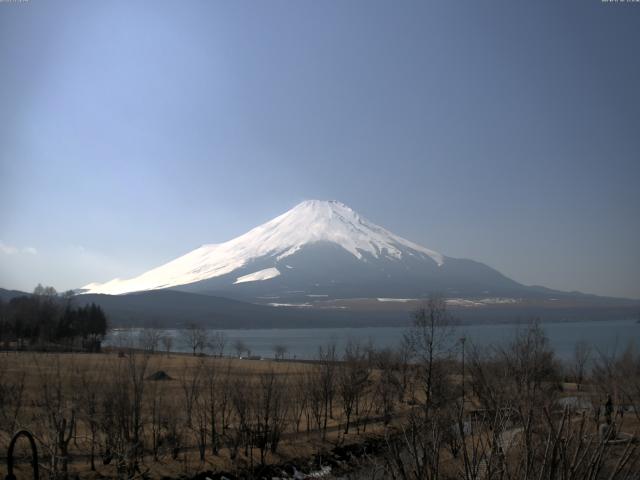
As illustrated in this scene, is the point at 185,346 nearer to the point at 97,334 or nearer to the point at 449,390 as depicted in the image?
the point at 97,334

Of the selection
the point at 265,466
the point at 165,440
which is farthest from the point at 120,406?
the point at 265,466

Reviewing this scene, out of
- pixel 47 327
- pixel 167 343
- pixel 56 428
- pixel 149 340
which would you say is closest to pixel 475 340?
pixel 149 340

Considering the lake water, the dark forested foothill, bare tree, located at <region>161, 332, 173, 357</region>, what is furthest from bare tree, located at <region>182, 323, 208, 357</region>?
the dark forested foothill

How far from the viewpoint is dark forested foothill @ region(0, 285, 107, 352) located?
227 feet

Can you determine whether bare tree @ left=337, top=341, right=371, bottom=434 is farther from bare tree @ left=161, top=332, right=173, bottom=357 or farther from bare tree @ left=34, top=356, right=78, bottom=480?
bare tree @ left=161, top=332, right=173, bottom=357

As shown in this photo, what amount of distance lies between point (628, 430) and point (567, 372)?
25.7m

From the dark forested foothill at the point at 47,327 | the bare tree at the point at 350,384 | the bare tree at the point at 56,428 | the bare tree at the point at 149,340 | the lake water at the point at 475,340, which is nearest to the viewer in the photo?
the bare tree at the point at 56,428

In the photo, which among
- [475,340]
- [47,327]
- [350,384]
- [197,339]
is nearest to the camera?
[350,384]

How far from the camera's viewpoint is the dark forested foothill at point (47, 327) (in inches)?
2719

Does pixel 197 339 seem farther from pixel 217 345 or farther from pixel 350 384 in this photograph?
pixel 350 384

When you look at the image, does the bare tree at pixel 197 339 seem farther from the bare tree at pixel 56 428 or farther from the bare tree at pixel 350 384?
the bare tree at pixel 56 428

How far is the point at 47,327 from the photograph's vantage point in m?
74.6

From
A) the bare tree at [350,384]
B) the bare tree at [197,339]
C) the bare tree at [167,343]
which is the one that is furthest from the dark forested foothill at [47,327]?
the bare tree at [350,384]

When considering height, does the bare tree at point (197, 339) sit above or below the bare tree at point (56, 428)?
below
